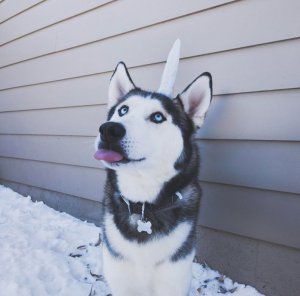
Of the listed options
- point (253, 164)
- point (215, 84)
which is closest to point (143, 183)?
point (253, 164)

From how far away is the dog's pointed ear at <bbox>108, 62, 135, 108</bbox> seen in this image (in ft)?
6.75

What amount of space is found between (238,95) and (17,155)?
3.12 m

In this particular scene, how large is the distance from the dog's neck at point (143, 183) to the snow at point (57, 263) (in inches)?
33.8

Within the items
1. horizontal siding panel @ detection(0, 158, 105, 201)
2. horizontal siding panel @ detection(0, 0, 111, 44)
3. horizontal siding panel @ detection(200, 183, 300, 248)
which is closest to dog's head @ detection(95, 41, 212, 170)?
horizontal siding panel @ detection(200, 183, 300, 248)

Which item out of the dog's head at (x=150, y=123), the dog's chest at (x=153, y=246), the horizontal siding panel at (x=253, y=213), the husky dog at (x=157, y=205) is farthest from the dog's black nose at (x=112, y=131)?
the horizontal siding panel at (x=253, y=213)

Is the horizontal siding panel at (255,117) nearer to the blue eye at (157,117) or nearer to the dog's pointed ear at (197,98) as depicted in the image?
the dog's pointed ear at (197,98)

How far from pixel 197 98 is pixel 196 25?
2.24ft

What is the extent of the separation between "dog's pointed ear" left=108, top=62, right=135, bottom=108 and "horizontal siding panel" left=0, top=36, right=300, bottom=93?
577mm

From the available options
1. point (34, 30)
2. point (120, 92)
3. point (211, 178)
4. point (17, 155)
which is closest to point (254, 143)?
point (211, 178)

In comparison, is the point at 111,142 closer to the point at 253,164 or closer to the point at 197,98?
the point at 197,98

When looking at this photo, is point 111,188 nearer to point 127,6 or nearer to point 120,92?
point 120,92

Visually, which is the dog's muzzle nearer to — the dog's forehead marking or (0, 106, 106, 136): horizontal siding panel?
the dog's forehead marking

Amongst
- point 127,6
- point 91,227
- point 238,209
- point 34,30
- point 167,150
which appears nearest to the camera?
point 167,150

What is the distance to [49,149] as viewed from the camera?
3.82m
